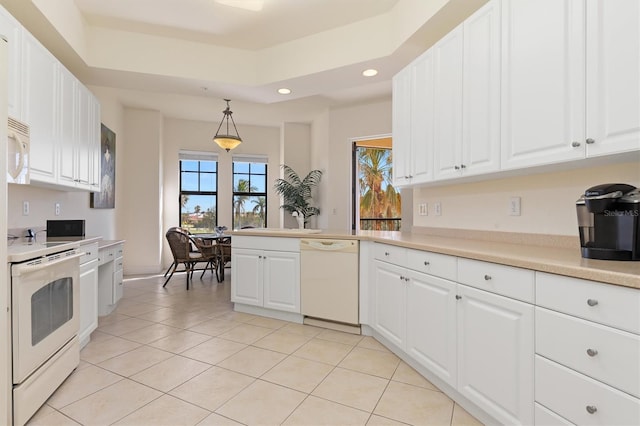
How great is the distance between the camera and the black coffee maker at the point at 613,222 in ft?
4.27

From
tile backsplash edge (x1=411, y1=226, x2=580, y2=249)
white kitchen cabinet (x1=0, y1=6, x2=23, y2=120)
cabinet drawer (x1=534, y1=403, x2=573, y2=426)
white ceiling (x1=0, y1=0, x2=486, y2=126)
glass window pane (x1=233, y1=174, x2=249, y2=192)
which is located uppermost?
white ceiling (x1=0, y1=0, x2=486, y2=126)

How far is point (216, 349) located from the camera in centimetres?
267

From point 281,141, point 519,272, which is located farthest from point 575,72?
point 281,141

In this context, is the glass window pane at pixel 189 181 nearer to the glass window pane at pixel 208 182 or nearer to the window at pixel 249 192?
the glass window pane at pixel 208 182

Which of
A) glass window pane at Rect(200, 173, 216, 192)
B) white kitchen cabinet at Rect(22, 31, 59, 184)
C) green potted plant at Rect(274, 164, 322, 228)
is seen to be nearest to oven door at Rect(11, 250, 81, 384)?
white kitchen cabinet at Rect(22, 31, 59, 184)

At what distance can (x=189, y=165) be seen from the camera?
21.9ft

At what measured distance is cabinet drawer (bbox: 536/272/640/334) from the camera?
3.44ft

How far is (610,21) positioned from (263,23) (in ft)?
8.97

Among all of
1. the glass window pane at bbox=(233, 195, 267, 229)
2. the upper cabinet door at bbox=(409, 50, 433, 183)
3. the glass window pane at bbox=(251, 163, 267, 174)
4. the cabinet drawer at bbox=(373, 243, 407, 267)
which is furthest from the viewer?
the glass window pane at bbox=(251, 163, 267, 174)

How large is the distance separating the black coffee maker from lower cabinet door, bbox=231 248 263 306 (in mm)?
2763

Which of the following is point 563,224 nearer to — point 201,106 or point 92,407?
point 92,407

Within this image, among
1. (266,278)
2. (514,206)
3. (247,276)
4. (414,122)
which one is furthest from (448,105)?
(247,276)

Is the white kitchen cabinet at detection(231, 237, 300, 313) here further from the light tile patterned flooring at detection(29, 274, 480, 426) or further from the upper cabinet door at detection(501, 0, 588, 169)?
the upper cabinet door at detection(501, 0, 588, 169)

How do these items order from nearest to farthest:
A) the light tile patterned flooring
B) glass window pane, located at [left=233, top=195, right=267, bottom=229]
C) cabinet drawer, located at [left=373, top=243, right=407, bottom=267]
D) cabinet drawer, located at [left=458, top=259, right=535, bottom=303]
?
cabinet drawer, located at [left=458, top=259, right=535, bottom=303] < the light tile patterned flooring < cabinet drawer, located at [left=373, top=243, right=407, bottom=267] < glass window pane, located at [left=233, top=195, right=267, bottom=229]
